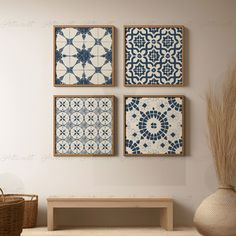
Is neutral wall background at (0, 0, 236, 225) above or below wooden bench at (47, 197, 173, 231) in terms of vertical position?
above

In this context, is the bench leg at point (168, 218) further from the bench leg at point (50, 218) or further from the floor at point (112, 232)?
the bench leg at point (50, 218)

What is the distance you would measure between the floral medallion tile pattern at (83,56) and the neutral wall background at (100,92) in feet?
0.26

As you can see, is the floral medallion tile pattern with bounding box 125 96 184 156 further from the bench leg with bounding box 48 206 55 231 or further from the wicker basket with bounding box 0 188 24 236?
the wicker basket with bounding box 0 188 24 236

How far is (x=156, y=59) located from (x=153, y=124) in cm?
62

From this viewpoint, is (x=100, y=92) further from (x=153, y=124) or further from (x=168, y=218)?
(x=168, y=218)

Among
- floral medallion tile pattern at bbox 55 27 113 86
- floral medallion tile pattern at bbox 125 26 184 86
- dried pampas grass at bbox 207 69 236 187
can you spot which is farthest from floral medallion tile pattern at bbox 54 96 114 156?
dried pampas grass at bbox 207 69 236 187

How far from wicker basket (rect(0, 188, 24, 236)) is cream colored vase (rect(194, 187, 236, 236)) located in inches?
58.4

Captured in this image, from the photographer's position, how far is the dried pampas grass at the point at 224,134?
178 inches

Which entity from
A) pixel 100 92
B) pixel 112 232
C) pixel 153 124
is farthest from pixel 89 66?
pixel 112 232

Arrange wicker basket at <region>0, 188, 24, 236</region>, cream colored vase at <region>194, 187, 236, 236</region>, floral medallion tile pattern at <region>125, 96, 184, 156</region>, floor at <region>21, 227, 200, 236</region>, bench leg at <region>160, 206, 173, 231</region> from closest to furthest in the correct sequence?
wicker basket at <region>0, 188, 24, 236</region>, cream colored vase at <region>194, 187, 236, 236</region>, floor at <region>21, 227, 200, 236</region>, bench leg at <region>160, 206, 173, 231</region>, floral medallion tile pattern at <region>125, 96, 184, 156</region>

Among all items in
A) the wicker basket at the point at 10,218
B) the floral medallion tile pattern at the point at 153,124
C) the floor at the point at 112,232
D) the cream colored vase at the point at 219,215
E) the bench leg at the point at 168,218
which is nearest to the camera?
the wicker basket at the point at 10,218

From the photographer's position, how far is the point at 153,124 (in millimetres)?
4941

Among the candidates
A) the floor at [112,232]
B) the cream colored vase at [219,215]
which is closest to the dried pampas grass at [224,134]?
the cream colored vase at [219,215]

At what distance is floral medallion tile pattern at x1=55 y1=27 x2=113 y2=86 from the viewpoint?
4949 mm
